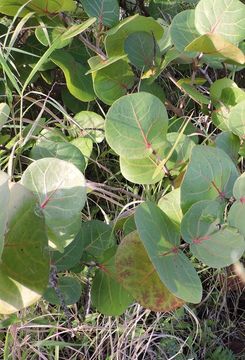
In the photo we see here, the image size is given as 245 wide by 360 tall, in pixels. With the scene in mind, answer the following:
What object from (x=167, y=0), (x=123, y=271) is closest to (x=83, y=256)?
(x=123, y=271)

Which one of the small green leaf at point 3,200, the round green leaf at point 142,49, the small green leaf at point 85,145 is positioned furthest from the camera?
the small green leaf at point 85,145

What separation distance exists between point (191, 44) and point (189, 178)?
9.2 inches

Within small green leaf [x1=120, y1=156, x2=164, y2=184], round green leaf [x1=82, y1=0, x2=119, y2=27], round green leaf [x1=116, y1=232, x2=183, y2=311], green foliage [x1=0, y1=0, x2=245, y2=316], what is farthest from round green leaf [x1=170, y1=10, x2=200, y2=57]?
round green leaf [x1=116, y1=232, x2=183, y2=311]

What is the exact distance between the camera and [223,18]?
0.83 metres

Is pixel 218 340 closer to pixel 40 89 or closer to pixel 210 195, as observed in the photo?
pixel 210 195

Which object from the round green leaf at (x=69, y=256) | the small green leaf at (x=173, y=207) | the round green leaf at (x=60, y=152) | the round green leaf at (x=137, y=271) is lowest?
the round green leaf at (x=69, y=256)

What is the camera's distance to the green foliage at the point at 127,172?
631mm

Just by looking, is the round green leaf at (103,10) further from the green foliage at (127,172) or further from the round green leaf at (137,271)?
the round green leaf at (137,271)

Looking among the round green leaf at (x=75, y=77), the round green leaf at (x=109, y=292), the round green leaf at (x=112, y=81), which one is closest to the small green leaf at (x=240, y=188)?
the round green leaf at (x=109, y=292)

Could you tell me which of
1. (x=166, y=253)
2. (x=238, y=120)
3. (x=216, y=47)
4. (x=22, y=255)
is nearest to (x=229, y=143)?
(x=238, y=120)

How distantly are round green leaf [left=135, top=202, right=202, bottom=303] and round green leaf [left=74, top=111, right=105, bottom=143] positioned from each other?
375 millimetres

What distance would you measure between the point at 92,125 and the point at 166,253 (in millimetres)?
456

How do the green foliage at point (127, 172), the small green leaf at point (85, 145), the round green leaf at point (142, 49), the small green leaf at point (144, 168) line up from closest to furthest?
the green foliage at point (127, 172), the small green leaf at point (144, 168), the round green leaf at point (142, 49), the small green leaf at point (85, 145)

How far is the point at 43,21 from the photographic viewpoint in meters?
0.97
